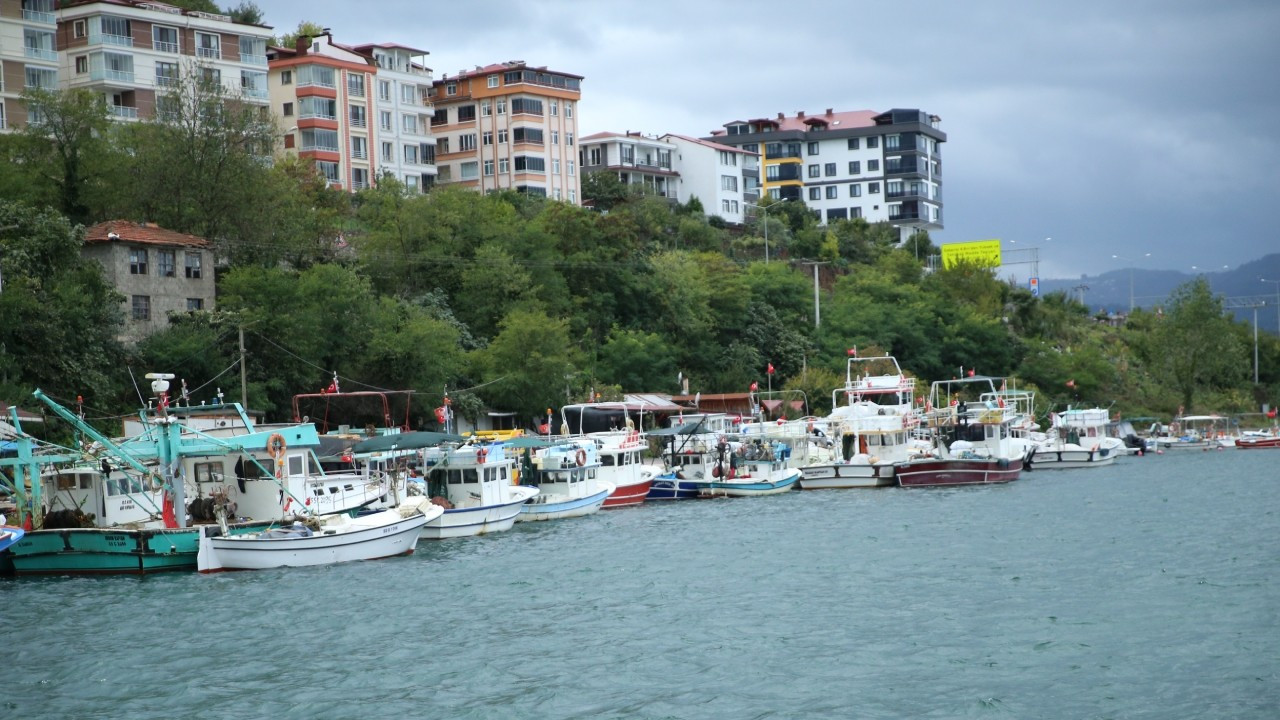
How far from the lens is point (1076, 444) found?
3359 inches

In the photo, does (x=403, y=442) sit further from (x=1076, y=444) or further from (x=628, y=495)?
(x=1076, y=444)

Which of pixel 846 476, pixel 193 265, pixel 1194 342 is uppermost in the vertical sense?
pixel 193 265

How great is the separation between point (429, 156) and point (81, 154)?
3866cm

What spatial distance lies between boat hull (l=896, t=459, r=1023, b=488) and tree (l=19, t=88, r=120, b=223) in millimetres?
38860

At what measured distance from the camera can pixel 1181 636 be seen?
1049 inches

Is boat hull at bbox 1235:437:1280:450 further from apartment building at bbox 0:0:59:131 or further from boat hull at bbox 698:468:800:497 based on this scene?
apartment building at bbox 0:0:59:131

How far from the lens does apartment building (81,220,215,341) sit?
59.3m

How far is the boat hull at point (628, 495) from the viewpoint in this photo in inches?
2227

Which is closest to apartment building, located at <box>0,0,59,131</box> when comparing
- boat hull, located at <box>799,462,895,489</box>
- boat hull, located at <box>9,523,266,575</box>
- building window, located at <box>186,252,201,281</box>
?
building window, located at <box>186,252,201,281</box>

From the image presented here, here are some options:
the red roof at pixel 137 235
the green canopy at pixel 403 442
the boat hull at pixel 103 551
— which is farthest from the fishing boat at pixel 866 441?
the boat hull at pixel 103 551

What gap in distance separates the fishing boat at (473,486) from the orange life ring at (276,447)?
6313 mm

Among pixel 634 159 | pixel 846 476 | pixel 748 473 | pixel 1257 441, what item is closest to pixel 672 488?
pixel 748 473

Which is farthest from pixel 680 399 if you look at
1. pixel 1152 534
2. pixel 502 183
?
pixel 1152 534

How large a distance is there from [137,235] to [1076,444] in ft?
178
